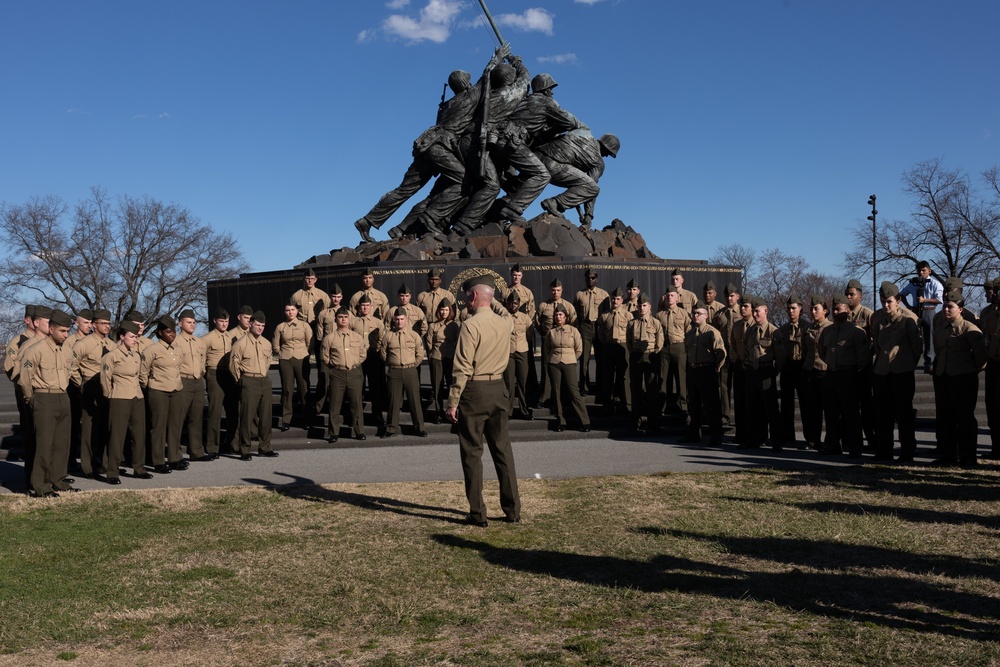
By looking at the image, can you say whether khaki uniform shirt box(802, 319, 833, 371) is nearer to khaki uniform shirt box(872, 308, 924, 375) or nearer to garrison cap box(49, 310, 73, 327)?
khaki uniform shirt box(872, 308, 924, 375)

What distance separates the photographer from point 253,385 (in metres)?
11.9

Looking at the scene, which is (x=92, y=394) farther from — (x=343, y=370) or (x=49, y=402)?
(x=343, y=370)

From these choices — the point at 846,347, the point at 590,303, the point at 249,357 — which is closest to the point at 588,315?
the point at 590,303

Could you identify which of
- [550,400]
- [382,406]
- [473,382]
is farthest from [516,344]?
[473,382]

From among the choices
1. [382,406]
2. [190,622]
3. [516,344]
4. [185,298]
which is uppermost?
[185,298]

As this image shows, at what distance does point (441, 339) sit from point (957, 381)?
6799 mm

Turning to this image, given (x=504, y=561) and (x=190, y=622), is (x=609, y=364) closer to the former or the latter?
(x=504, y=561)

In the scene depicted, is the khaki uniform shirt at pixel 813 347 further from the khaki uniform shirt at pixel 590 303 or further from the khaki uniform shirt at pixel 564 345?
the khaki uniform shirt at pixel 590 303

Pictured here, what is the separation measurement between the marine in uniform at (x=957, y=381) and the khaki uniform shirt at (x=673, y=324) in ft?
12.2

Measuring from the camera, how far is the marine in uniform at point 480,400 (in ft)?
24.5

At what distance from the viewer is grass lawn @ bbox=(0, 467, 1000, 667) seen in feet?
15.0

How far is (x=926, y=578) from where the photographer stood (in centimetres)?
554

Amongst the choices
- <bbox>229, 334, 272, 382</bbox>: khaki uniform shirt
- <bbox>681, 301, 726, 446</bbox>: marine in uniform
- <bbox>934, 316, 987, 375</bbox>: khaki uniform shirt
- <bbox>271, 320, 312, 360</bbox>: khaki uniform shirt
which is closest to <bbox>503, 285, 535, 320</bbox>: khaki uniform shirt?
<bbox>681, 301, 726, 446</bbox>: marine in uniform

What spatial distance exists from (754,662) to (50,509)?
6.95 meters
